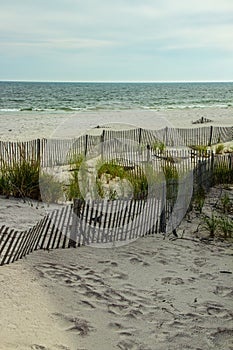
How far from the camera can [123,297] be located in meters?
5.13

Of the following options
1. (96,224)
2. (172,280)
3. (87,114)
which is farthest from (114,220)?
(87,114)

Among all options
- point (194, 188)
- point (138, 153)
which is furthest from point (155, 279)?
point (138, 153)

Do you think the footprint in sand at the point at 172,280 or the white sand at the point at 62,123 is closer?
the footprint in sand at the point at 172,280

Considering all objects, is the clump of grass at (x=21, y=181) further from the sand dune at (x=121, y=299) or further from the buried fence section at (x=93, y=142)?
the sand dune at (x=121, y=299)

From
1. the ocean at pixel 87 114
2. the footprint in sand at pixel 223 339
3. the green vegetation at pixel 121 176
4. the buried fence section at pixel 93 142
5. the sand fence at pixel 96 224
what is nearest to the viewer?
the footprint in sand at pixel 223 339

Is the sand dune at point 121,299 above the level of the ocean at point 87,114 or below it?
below

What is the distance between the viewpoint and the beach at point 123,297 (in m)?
4.27

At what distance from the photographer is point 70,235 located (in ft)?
21.3

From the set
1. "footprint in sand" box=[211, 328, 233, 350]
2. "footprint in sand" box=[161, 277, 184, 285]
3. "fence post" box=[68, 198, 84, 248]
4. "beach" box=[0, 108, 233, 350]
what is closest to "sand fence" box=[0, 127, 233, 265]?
"fence post" box=[68, 198, 84, 248]

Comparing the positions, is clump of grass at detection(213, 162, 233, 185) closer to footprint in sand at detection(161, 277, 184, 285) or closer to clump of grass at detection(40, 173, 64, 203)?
clump of grass at detection(40, 173, 64, 203)

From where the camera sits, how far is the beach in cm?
427

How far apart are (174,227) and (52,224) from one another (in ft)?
6.81

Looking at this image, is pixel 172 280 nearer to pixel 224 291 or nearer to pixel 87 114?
pixel 224 291

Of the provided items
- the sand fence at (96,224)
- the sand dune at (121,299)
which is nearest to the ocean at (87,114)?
the sand fence at (96,224)
